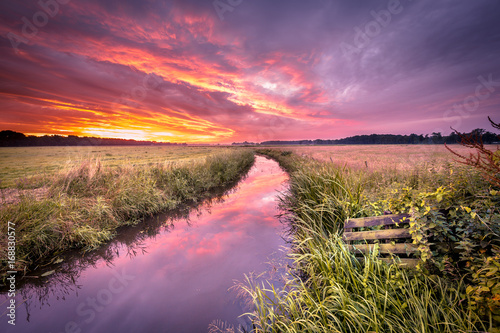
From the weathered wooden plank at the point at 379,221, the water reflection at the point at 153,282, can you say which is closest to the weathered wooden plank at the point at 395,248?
the weathered wooden plank at the point at 379,221

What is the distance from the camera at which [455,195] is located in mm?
2578

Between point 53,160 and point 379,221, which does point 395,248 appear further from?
point 53,160

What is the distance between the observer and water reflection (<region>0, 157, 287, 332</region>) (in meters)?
3.58

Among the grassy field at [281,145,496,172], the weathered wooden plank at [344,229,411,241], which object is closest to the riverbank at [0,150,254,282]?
the weathered wooden plank at [344,229,411,241]

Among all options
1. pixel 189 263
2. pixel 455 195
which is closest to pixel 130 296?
pixel 189 263

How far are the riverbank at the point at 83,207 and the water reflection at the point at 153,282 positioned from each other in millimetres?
610

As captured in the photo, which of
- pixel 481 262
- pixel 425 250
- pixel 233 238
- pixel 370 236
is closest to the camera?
pixel 481 262

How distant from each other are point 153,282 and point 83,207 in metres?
4.20

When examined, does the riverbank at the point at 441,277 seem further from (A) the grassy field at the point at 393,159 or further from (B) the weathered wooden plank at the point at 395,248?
(A) the grassy field at the point at 393,159

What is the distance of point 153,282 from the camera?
463cm

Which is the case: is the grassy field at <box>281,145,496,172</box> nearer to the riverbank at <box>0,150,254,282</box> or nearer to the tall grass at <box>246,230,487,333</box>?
the tall grass at <box>246,230,487,333</box>

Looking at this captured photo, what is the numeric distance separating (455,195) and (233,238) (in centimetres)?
608

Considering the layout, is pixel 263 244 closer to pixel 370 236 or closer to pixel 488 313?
pixel 370 236

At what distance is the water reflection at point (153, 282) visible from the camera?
358cm
